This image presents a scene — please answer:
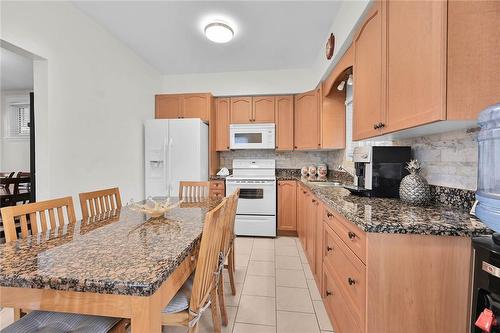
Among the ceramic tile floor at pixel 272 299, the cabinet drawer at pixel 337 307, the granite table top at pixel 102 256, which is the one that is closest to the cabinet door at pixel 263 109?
the ceramic tile floor at pixel 272 299

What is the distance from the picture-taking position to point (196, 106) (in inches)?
143

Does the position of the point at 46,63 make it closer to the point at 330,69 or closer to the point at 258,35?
the point at 258,35

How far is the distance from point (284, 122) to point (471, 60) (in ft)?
9.11

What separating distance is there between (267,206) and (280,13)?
2421 millimetres

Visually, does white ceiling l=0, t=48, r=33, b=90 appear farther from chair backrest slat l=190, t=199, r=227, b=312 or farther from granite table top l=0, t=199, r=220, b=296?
chair backrest slat l=190, t=199, r=227, b=312

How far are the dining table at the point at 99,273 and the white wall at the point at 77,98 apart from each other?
133 cm

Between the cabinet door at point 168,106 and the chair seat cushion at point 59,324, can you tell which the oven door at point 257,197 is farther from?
the chair seat cushion at point 59,324

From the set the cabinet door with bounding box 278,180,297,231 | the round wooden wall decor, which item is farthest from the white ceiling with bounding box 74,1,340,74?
the cabinet door with bounding box 278,180,297,231

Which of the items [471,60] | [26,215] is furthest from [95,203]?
[471,60]

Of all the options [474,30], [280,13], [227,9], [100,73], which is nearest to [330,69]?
[280,13]

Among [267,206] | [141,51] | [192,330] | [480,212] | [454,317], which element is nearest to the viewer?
[480,212]

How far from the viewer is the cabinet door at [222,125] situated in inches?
148

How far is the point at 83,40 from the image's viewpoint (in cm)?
229

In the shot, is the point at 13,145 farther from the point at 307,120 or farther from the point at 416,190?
the point at 416,190
